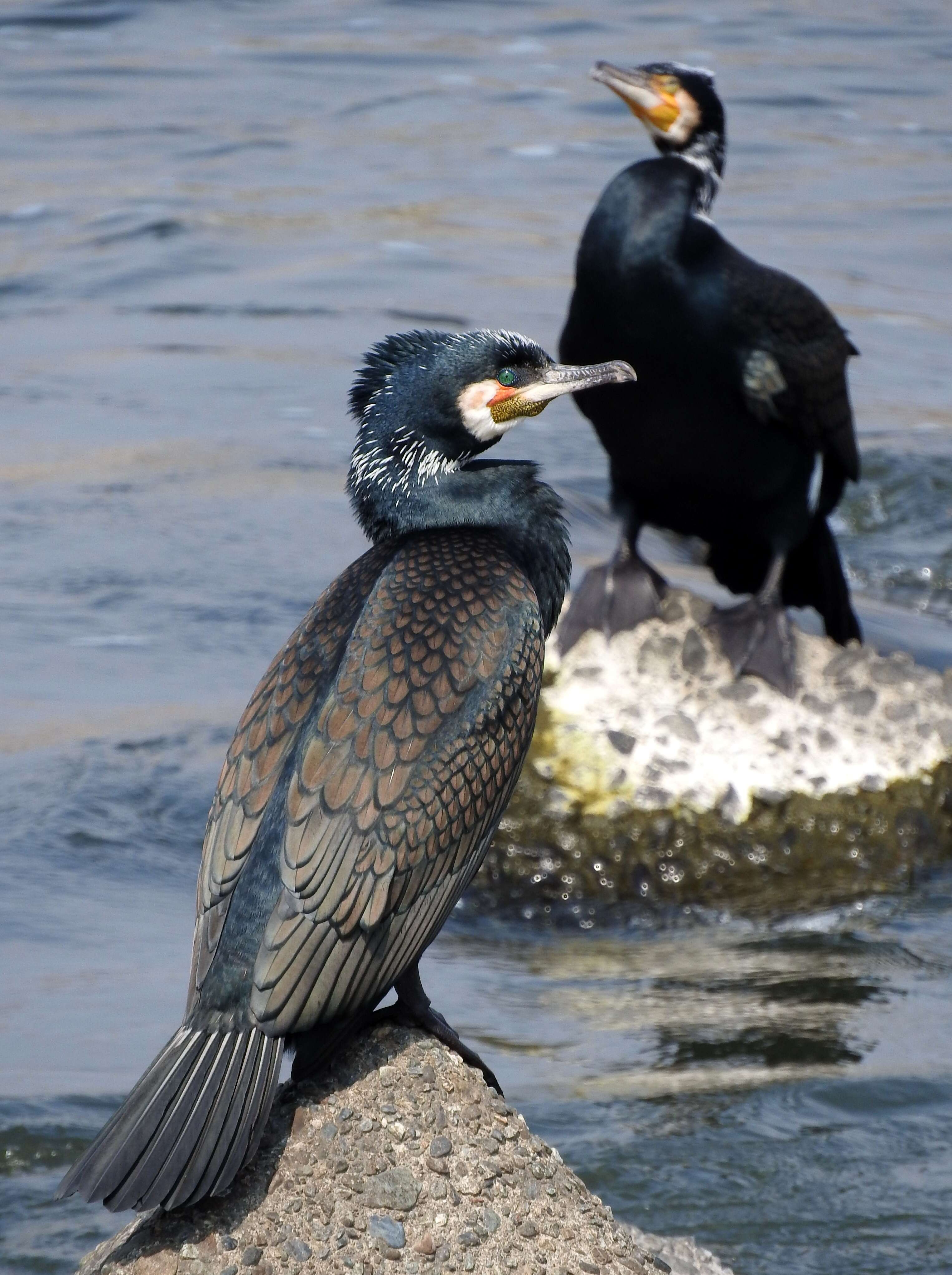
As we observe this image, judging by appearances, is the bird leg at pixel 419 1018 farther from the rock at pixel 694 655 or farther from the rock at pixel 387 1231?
the rock at pixel 694 655

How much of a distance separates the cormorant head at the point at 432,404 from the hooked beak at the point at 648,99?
250cm

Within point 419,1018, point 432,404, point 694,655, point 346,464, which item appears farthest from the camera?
point 346,464

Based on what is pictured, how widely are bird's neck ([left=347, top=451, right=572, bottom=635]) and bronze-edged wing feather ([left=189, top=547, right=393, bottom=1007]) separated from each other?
100mm

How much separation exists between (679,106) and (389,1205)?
154 inches

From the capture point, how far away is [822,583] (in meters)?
6.50

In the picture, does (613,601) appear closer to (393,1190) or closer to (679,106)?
(679,106)

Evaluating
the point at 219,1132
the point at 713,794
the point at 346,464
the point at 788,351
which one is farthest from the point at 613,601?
the point at 346,464

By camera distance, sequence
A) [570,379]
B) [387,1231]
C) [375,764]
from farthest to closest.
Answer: [570,379]
[375,764]
[387,1231]

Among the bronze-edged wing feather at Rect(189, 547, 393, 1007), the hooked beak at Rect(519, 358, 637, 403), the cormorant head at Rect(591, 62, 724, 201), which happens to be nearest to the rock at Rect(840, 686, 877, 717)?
the cormorant head at Rect(591, 62, 724, 201)

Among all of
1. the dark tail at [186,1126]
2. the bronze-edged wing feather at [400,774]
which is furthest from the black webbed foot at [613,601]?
the dark tail at [186,1126]

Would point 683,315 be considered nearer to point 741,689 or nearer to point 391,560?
point 741,689

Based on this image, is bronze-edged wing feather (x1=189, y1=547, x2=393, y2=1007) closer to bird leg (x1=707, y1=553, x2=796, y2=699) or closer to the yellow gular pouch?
the yellow gular pouch

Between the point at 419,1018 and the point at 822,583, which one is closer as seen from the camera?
the point at 419,1018

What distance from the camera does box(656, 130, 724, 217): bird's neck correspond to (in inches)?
227
